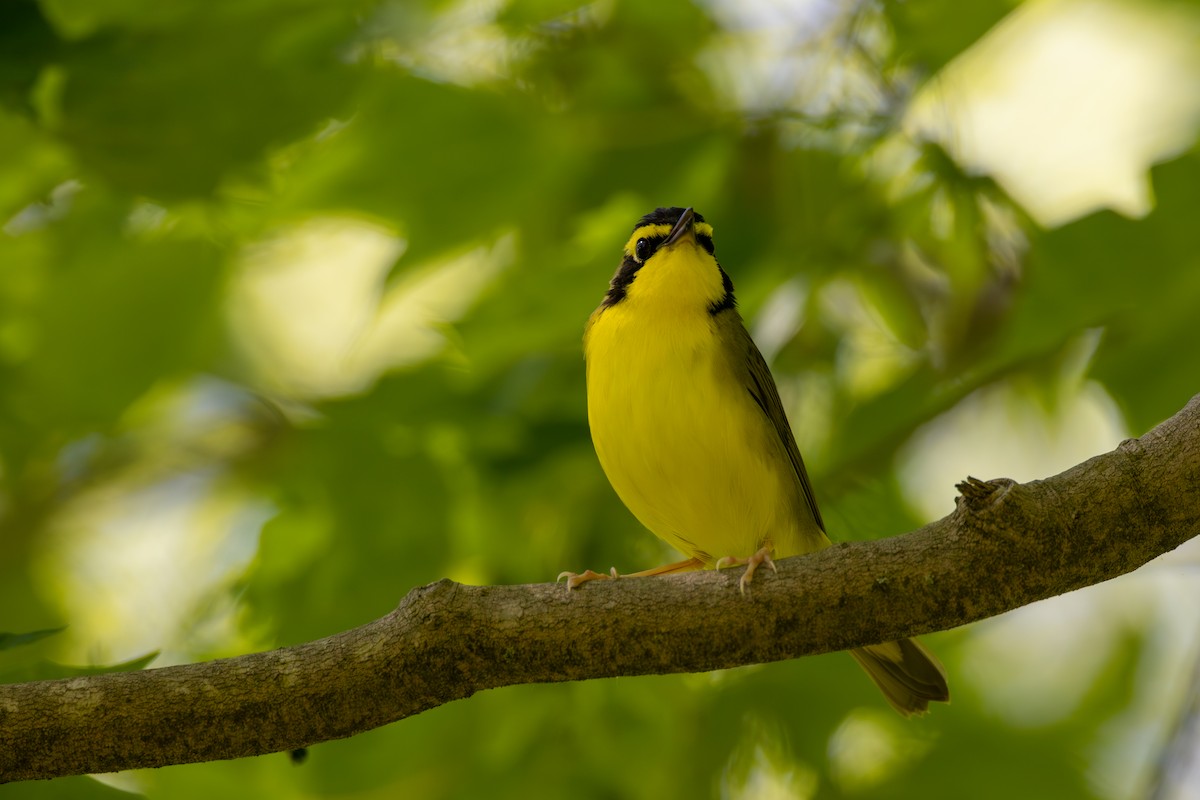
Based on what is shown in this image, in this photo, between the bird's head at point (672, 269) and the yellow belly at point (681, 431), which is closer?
the yellow belly at point (681, 431)

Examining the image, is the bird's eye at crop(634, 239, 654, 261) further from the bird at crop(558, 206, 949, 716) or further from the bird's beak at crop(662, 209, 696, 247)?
the bird's beak at crop(662, 209, 696, 247)

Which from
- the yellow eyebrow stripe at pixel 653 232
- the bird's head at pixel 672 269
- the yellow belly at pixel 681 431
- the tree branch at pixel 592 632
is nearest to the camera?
the tree branch at pixel 592 632

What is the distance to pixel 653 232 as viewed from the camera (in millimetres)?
5387

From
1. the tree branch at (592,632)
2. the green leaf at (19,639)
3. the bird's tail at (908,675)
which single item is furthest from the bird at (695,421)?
the green leaf at (19,639)

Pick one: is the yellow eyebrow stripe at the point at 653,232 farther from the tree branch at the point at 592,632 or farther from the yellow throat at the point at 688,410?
the tree branch at the point at 592,632

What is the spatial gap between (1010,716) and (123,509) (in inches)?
208

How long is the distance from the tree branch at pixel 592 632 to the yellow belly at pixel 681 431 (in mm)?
1382

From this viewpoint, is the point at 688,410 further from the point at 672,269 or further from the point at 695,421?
the point at 672,269

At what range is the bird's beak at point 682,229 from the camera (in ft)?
17.3

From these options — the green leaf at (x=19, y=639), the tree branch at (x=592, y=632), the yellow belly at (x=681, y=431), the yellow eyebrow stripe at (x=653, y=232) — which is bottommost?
the tree branch at (x=592, y=632)

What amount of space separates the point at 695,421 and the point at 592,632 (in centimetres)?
159

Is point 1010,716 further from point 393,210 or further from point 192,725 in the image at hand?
point 192,725

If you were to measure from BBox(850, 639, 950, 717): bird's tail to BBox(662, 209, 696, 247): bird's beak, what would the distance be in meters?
1.89

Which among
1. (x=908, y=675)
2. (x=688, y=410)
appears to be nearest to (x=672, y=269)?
(x=688, y=410)
